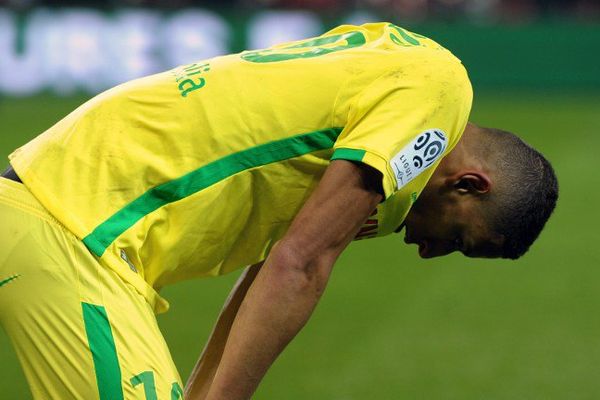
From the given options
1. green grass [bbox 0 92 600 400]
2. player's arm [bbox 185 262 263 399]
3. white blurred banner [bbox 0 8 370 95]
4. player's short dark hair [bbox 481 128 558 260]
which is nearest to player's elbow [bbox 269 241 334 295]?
player's short dark hair [bbox 481 128 558 260]

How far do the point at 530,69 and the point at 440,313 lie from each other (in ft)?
33.7

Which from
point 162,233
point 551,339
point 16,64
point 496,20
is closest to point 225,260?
point 162,233

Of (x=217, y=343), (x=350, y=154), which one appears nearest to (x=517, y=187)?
(x=350, y=154)

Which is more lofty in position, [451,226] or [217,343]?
[451,226]

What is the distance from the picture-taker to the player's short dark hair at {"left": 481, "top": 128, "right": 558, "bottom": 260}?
3490mm

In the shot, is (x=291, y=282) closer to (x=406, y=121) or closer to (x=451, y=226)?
(x=406, y=121)

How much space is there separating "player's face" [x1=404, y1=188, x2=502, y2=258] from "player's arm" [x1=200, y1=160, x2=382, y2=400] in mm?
529

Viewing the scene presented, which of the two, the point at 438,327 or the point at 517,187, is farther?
the point at 438,327

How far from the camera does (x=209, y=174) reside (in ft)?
10.7

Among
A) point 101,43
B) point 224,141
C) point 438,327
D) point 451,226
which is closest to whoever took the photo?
point 224,141

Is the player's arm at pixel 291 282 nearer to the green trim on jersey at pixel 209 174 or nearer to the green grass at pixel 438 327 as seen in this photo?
the green trim on jersey at pixel 209 174

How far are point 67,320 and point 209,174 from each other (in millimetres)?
533

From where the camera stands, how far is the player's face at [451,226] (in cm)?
354

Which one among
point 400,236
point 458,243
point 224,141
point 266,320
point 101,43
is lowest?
point 101,43
